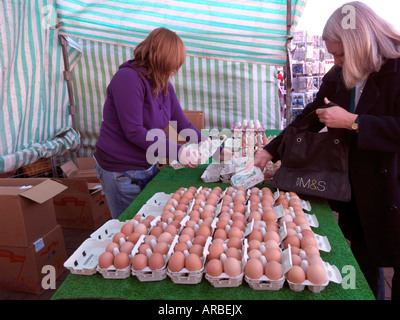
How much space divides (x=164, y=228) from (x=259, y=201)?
58cm

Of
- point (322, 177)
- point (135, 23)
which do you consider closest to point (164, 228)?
point (322, 177)

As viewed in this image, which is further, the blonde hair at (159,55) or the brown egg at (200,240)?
the blonde hair at (159,55)

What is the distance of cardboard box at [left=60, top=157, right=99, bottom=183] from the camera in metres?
4.51

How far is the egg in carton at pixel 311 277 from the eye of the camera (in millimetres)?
1073

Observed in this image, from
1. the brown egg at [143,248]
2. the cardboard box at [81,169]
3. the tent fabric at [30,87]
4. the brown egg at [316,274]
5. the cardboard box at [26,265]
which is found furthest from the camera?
the cardboard box at [81,169]

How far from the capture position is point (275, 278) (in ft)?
3.58

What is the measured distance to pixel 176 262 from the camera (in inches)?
45.6

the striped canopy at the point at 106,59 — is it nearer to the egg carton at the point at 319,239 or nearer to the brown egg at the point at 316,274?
the egg carton at the point at 319,239

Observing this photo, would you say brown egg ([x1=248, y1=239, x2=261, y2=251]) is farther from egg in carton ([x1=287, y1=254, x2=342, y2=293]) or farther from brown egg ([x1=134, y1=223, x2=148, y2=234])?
brown egg ([x1=134, y1=223, x2=148, y2=234])

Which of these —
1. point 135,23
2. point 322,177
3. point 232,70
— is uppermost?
point 135,23

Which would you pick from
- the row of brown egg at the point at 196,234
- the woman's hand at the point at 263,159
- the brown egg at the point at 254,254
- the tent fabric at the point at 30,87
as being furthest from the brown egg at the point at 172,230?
the tent fabric at the point at 30,87

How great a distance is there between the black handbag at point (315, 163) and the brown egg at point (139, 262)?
946 mm

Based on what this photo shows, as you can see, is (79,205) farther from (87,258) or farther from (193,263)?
(193,263)
